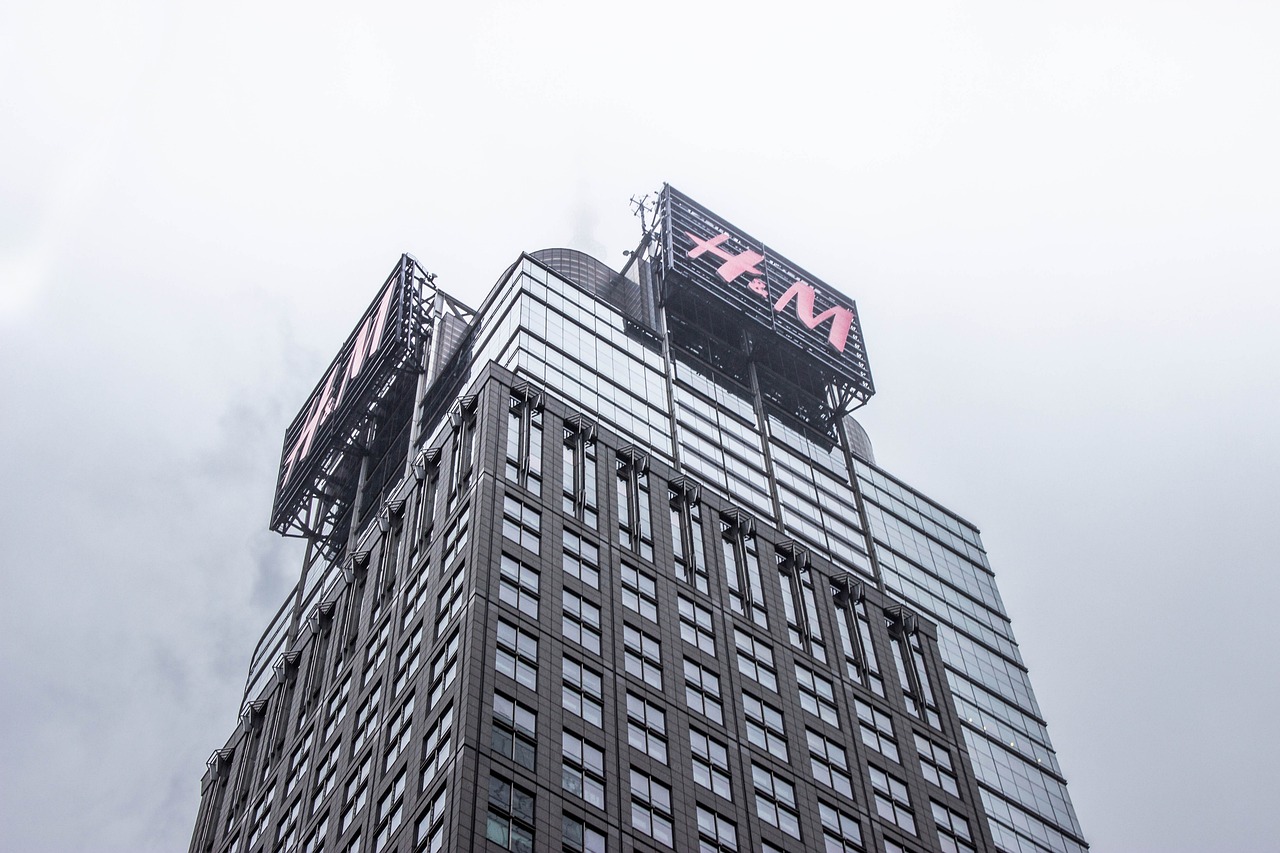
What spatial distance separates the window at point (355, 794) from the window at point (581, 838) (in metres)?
12.7

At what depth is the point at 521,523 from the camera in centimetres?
8700

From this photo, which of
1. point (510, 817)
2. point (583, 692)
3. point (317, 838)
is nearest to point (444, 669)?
point (583, 692)

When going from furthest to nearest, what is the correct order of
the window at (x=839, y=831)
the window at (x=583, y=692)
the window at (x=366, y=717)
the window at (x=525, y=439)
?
the window at (x=525, y=439) < the window at (x=366, y=717) < the window at (x=839, y=831) < the window at (x=583, y=692)

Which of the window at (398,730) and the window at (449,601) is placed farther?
the window at (449,601)

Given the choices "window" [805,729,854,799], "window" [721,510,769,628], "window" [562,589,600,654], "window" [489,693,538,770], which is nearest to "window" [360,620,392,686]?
"window" [562,589,600,654]

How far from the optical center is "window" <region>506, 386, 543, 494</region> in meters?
91.2

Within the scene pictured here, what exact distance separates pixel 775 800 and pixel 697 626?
1235 centimetres

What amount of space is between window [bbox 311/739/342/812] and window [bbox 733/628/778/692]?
21870mm

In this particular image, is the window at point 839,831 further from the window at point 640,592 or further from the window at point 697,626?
the window at point 640,592

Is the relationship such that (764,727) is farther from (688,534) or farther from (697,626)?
(688,534)

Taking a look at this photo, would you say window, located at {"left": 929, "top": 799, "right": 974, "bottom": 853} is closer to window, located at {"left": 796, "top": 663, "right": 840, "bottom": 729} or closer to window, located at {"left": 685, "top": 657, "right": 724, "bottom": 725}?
window, located at {"left": 796, "top": 663, "right": 840, "bottom": 729}

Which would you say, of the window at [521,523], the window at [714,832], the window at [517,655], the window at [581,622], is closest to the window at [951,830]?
the window at [714,832]

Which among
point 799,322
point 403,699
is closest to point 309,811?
point 403,699

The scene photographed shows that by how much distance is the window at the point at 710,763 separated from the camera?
255ft
